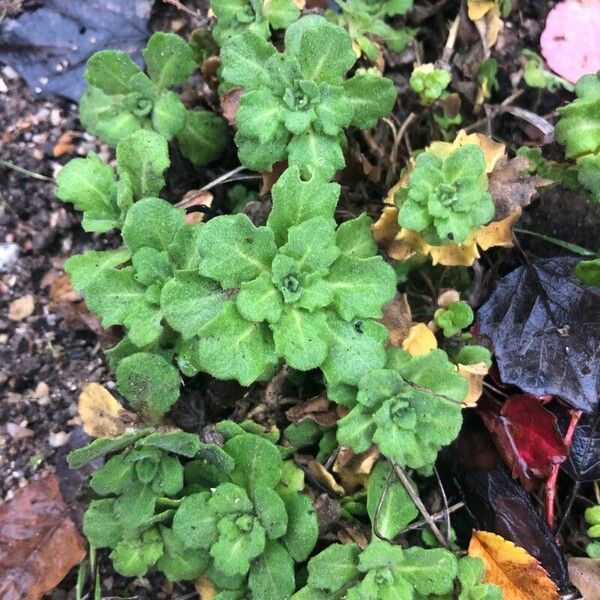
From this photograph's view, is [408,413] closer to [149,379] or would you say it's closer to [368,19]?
[149,379]

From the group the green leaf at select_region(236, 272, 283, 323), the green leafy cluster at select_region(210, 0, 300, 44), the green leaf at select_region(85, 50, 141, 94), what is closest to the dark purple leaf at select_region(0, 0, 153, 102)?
the green leaf at select_region(85, 50, 141, 94)

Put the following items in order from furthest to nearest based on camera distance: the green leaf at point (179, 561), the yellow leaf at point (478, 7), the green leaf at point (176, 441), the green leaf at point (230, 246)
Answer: the yellow leaf at point (478, 7) → the green leaf at point (179, 561) → the green leaf at point (176, 441) → the green leaf at point (230, 246)

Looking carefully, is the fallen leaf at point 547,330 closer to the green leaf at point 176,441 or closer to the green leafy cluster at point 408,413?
the green leafy cluster at point 408,413

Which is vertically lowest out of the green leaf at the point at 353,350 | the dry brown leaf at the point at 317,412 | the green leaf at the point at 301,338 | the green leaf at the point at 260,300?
the dry brown leaf at the point at 317,412

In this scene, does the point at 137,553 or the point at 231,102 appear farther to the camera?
the point at 231,102

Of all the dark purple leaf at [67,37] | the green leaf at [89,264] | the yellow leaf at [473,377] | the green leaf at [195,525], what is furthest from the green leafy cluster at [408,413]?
the dark purple leaf at [67,37]

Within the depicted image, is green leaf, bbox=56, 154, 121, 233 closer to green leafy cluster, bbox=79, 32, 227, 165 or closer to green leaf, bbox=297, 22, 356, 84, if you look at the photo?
green leafy cluster, bbox=79, 32, 227, 165

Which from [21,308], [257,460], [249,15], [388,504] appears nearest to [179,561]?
[257,460]
